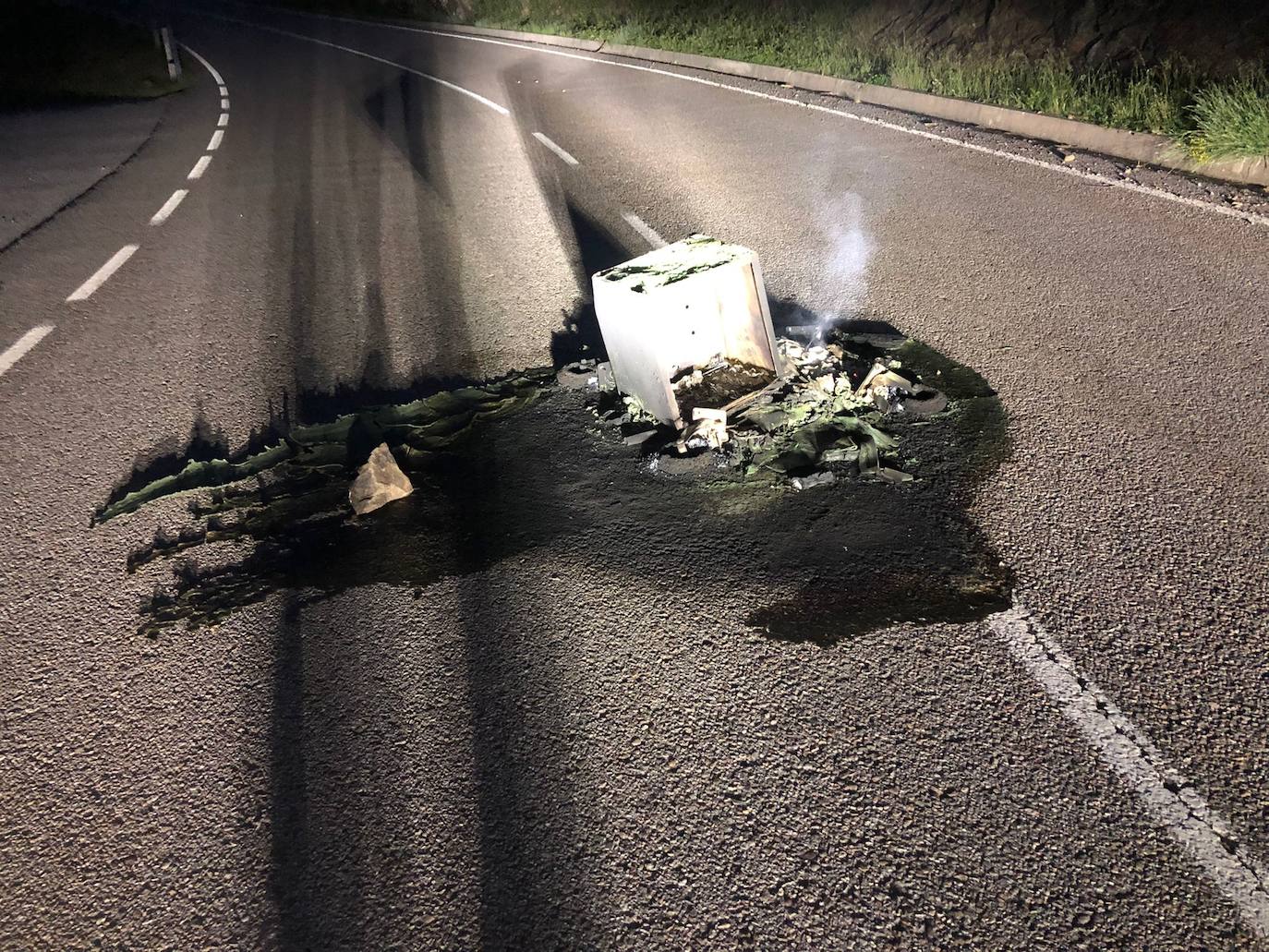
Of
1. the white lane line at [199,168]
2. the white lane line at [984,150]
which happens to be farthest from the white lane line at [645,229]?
the white lane line at [199,168]

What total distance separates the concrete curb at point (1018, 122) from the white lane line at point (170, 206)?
29.8ft

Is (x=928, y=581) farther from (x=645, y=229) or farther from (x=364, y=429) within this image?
(x=645, y=229)

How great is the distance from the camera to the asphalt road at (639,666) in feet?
7.81

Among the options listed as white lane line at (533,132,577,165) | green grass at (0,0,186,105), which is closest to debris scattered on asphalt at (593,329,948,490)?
white lane line at (533,132,577,165)

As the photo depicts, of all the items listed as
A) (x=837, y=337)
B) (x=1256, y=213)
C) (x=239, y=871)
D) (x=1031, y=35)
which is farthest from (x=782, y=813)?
(x=1031, y=35)

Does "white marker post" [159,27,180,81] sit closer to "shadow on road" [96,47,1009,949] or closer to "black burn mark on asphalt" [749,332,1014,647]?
"shadow on road" [96,47,1009,949]

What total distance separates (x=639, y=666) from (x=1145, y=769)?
159 cm

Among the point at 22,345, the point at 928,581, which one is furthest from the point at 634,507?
the point at 22,345

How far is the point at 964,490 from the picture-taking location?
389cm

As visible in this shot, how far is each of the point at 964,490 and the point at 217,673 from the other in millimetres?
3156

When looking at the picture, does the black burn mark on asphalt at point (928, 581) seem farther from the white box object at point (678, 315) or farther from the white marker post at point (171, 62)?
the white marker post at point (171, 62)

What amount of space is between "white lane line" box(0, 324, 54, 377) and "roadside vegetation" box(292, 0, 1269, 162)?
Result: 9.51 m

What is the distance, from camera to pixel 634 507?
3.99m

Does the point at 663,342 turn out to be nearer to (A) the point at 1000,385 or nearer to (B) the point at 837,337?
(B) the point at 837,337
